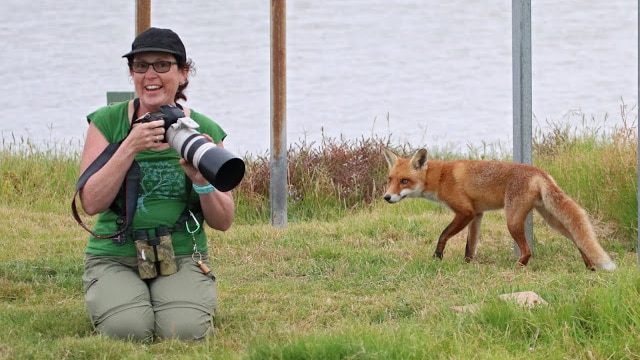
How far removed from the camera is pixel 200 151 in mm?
4461

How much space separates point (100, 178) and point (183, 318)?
78 cm

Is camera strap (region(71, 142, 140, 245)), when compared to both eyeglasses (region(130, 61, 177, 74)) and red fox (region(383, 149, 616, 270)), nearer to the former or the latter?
eyeglasses (region(130, 61, 177, 74))

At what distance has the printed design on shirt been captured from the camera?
16.7 feet

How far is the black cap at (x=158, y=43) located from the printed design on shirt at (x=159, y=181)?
1.81 ft

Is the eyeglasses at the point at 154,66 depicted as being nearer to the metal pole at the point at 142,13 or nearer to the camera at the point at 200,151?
the camera at the point at 200,151

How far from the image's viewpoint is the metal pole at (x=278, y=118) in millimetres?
8391

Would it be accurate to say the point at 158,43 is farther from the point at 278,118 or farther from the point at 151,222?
the point at 278,118

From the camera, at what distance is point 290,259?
712 centimetres

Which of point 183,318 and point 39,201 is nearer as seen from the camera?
point 183,318

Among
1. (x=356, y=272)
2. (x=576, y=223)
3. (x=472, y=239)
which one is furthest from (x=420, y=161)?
(x=576, y=223)

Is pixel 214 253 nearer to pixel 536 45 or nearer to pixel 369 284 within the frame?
pixel 369 284

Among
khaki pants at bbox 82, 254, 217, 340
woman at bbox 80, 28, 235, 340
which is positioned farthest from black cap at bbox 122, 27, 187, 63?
khaki pants at bbox 82, 254, 217, 340

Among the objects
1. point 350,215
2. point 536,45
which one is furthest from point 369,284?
point 536,45

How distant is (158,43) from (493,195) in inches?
112
